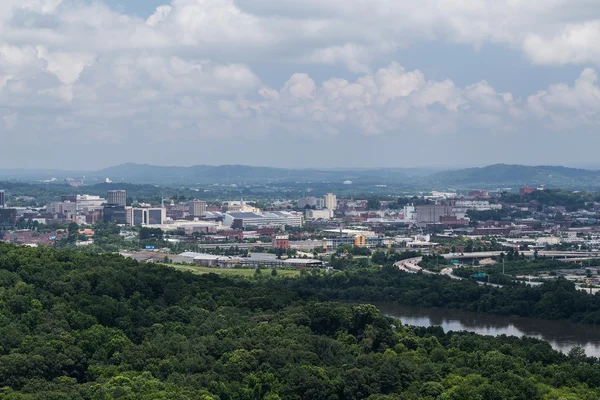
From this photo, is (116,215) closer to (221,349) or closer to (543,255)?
(543,255)

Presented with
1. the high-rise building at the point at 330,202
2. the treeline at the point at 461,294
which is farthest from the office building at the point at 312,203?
the treeline at the point at 461,294

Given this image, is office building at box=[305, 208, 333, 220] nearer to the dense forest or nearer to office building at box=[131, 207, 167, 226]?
office building at box=[131, 207, 167, 226]

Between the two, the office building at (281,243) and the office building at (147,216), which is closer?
the office building at (281,243)

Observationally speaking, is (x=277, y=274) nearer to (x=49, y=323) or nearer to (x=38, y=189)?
(x=49, y=323)

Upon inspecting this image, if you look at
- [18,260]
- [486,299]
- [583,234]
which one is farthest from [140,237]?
[18,260]

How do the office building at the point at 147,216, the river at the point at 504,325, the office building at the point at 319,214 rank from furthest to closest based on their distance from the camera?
1. the office building at the point at 319,214
2. the office building at the point at 147,216
3. the river at the point at 504,325

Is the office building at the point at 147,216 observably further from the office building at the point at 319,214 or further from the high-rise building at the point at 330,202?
the high-rise building at the point at 330,202

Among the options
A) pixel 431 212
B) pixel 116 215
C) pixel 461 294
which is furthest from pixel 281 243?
pixel 431 212
